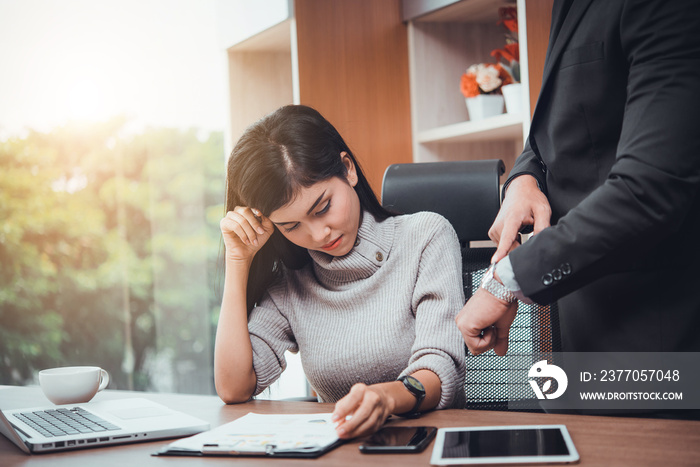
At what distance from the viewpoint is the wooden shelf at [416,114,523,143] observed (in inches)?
98.1

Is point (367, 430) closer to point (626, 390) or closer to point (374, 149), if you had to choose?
point (626, 390)

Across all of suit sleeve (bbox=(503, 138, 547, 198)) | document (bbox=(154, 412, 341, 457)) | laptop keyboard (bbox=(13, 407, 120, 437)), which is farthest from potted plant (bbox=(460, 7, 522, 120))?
laptop keyboard (bbox=(13, 407, 120, 437))

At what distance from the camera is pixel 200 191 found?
368cm

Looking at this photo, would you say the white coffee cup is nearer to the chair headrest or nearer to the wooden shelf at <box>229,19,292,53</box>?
the chair headrest

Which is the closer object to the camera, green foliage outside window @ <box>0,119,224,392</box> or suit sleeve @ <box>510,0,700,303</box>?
suit sleeve @ <box>510,0,700,303</box>

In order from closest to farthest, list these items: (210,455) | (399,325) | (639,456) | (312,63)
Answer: (639,456) < (210,455) < (399,325) < (312,63)

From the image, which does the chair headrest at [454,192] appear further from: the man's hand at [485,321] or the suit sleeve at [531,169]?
the man's hand at [485,321]

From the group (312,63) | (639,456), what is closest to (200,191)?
(312,63)


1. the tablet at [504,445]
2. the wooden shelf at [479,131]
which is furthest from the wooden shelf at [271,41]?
the tablet at [504,445]

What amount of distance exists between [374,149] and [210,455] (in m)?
1.98

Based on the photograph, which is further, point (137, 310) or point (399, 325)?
point (137, 310)

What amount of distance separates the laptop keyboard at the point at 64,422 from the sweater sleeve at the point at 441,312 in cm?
54

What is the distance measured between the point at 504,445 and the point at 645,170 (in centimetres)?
40

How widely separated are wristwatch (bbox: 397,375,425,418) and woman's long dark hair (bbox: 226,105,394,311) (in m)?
0.47
